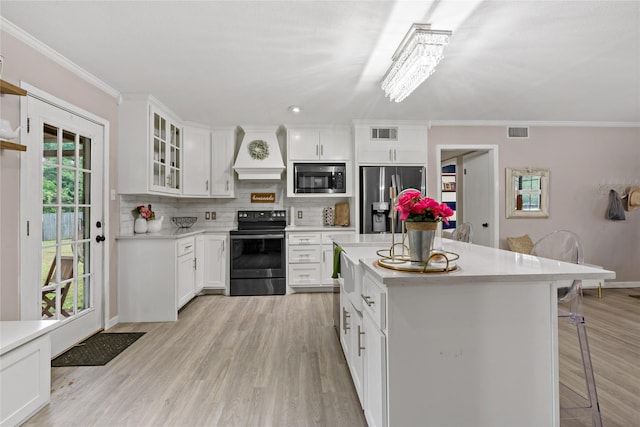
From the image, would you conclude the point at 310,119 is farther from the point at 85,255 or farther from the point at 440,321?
the point at 440,321

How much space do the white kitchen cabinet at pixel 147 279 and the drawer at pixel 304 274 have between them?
1554 millimetres

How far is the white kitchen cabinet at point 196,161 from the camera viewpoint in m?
4.36

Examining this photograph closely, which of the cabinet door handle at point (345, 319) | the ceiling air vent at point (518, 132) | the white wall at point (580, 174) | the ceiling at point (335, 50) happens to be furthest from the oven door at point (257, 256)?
the ceiling air vent at point (518, 132)

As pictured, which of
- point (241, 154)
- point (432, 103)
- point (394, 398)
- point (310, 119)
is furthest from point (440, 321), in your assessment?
point (241, 154)

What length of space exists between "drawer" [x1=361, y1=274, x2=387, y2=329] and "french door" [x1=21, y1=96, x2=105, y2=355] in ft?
7.03

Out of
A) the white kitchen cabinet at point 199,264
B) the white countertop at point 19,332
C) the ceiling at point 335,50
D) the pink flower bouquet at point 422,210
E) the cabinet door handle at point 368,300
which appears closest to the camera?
the pink flower bouquet at point 422,210

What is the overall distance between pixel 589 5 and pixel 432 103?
1763 mm

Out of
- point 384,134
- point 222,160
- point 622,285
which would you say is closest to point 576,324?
point 384,134

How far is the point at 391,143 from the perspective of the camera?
4.43 m

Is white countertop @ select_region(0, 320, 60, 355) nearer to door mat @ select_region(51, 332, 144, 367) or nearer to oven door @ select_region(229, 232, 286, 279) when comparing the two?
door mat @ select_region(51, 332, 144, 367)

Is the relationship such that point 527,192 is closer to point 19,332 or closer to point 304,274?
point 304,274

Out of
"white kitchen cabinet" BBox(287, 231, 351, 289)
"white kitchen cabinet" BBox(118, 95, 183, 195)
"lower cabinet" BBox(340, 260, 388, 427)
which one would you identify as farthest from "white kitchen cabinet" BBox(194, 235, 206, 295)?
"lower cabinet" BBox(340, 260, 388, 427)

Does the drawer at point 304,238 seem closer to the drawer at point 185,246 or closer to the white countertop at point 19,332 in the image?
the drawer at point 185,246

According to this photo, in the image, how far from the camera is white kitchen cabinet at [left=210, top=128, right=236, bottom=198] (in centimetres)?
459
